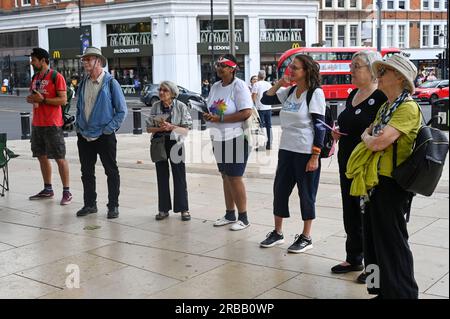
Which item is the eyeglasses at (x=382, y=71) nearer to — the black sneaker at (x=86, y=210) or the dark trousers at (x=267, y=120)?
the black sneaker at (x=86, y=210)

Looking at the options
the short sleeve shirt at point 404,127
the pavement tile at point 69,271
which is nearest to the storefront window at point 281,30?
the pavement tile at point 69,271

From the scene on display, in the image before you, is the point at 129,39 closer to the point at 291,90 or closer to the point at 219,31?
the point at 219,31

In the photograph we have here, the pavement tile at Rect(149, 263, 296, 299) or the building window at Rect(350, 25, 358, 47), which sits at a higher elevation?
the building window at Rect(350, 25, 358, 47)

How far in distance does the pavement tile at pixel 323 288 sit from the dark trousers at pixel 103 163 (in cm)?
303

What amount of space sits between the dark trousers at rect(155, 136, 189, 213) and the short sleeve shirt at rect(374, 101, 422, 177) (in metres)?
3.27

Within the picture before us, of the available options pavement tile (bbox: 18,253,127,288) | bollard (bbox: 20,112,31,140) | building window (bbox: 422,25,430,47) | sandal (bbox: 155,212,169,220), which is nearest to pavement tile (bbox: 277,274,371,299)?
pavement tile (bbox: 18,253,127,288)

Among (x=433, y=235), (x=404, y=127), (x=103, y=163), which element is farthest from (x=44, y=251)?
(x=433, y=235)

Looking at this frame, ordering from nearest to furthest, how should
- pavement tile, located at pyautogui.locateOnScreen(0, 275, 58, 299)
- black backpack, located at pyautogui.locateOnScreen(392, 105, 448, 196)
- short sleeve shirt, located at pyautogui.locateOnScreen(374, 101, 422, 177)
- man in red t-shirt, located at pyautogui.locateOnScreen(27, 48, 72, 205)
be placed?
black backpack, located at pyautogui.locateOnScreen(392, 105, 448, 196), short sleeve shirt, located at pyautogui.locateOnScreen(374, 101, 422, 177), pavement tile, located at pyautogui.locateOnScreen(0, 275, 58, 299), man in red t-shirt, located at pyautogui.locateOnScreen(27, 48, 72, 205)

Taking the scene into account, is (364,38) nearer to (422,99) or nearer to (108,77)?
(422,99)

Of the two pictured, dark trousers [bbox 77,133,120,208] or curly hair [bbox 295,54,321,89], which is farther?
dark trousers [bbox 77,133,120,208]

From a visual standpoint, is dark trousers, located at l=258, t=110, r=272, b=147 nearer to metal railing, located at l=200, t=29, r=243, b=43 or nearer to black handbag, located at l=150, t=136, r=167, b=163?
black handbag, located at l=150, t=136, r=167, b=163

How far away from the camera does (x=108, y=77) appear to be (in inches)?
271

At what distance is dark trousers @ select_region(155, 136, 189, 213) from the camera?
6.60 m
